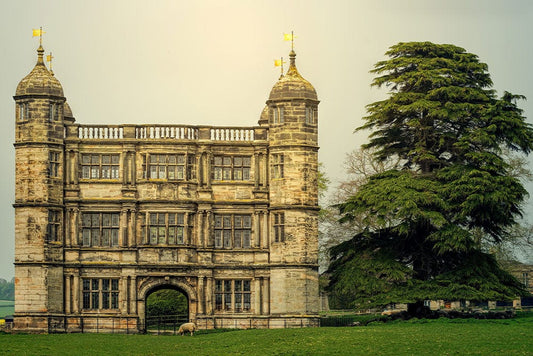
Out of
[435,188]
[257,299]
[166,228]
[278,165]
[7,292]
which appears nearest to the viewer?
[435,188]

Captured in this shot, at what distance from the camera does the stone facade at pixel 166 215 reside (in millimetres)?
53344

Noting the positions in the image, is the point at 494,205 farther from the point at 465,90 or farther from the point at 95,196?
the point at 95,196

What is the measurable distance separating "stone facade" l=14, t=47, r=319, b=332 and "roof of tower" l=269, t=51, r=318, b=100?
0.24 feet

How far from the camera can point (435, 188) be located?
5072cm

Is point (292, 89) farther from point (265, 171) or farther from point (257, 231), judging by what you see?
point (257, 231)

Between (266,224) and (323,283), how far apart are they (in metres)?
17.0

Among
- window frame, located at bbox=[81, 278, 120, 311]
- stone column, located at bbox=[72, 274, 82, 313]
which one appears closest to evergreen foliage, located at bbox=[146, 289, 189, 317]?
window frame, located at bbox=[81, 278, 120, 311]

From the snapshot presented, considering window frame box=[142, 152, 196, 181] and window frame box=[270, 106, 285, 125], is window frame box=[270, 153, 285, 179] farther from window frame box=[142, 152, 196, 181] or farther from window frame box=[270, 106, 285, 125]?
window frame box=[142, 152, 196, 181]

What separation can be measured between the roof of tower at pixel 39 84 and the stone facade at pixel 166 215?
6 cm

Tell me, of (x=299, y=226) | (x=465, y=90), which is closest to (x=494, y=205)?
(x=465, y=90)

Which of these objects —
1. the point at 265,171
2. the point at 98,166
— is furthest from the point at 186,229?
the point at 98,166

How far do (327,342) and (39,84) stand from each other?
20936mm

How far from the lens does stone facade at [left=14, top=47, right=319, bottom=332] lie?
53344mm

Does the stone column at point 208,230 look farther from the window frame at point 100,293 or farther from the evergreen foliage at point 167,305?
the evergreen foliage at point 167,305
